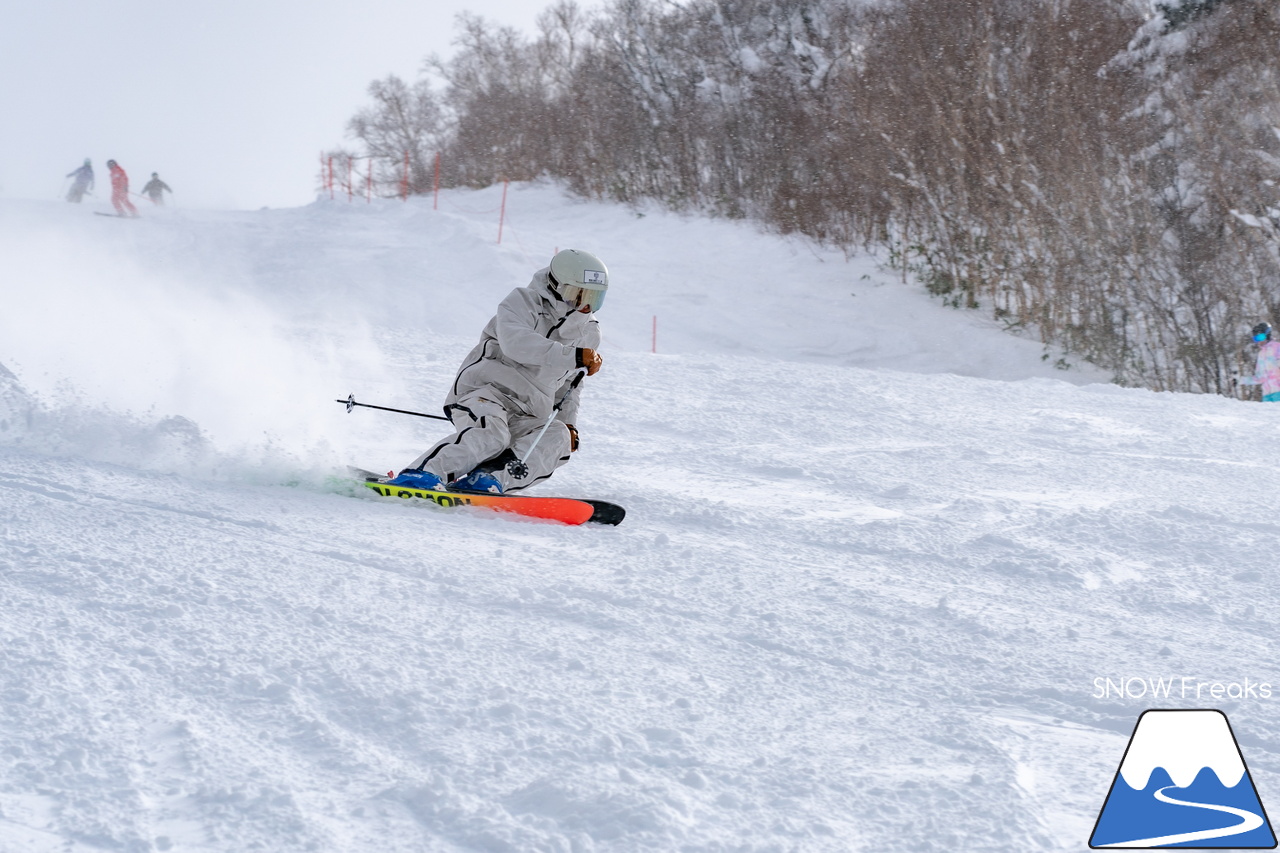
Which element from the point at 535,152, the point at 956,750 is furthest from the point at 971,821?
the point at 535,152

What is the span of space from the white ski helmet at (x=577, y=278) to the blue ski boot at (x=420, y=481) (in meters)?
1.15

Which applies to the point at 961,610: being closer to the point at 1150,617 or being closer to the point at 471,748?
the point at 1150,617

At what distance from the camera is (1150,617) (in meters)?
3.67

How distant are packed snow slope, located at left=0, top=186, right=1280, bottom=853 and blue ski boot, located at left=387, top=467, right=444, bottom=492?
0.43 feet

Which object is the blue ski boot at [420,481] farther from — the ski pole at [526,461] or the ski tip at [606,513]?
the ski tip at [606,513]

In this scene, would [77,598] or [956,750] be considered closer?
[956,750]

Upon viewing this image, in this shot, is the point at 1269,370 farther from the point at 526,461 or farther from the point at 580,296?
the point at 526,461

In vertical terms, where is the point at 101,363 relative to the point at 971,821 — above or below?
above

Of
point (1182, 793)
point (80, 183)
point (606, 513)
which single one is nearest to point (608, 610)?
point (606, 513)

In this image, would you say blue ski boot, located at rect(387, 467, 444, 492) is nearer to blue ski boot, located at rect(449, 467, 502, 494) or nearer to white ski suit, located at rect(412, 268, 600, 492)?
white ski suit, located at rect(412, 268, 600, 492)

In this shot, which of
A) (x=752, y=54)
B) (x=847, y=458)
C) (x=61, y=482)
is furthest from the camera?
(x=752, y=54)

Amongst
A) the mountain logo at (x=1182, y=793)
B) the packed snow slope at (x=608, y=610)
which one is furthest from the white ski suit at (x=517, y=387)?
the mountain logo at (x=1182, y=793)

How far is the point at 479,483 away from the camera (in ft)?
17.4

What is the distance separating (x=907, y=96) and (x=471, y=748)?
632 inches
